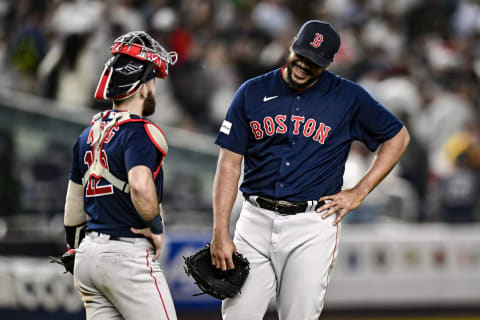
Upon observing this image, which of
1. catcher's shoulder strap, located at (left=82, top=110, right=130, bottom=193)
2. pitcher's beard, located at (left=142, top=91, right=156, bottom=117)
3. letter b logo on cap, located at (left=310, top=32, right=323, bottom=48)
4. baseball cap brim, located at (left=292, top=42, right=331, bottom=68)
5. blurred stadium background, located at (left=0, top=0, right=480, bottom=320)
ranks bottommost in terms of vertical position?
blurred stadium background, located at (left=0, top=0, right=480, bottom=320)

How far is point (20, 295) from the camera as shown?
23.5ft

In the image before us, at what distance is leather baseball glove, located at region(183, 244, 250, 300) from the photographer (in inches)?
Result: 175

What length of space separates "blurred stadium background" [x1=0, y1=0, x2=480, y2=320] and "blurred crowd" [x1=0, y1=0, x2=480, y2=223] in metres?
0.02

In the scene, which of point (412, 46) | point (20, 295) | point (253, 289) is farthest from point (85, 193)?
point (412, 46)

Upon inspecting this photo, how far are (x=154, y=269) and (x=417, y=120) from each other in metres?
8.41

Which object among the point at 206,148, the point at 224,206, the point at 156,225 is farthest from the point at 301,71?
the point at 206,148

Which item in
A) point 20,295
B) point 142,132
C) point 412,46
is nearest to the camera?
point 142,132

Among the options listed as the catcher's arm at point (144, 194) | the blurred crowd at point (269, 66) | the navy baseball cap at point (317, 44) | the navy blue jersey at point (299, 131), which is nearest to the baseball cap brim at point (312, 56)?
the navy baseball cap at point (317, 44)

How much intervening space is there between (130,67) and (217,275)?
50.6 inches

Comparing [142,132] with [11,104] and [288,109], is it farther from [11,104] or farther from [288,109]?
[11,104]

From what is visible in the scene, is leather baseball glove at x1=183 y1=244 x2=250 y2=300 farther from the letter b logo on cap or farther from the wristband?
the letter b logo on cap

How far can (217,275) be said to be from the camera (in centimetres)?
453

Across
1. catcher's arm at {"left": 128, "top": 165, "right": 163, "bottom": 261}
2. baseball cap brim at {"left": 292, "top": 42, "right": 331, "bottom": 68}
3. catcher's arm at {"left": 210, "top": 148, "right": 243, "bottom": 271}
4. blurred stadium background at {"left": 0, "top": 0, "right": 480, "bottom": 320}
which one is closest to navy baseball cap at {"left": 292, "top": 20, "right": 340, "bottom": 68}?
baseball cap brim at {"left": 292, "top": 42, "right": 331, "bottom": 68}

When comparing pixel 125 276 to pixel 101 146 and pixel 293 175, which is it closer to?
pixel 101 146
